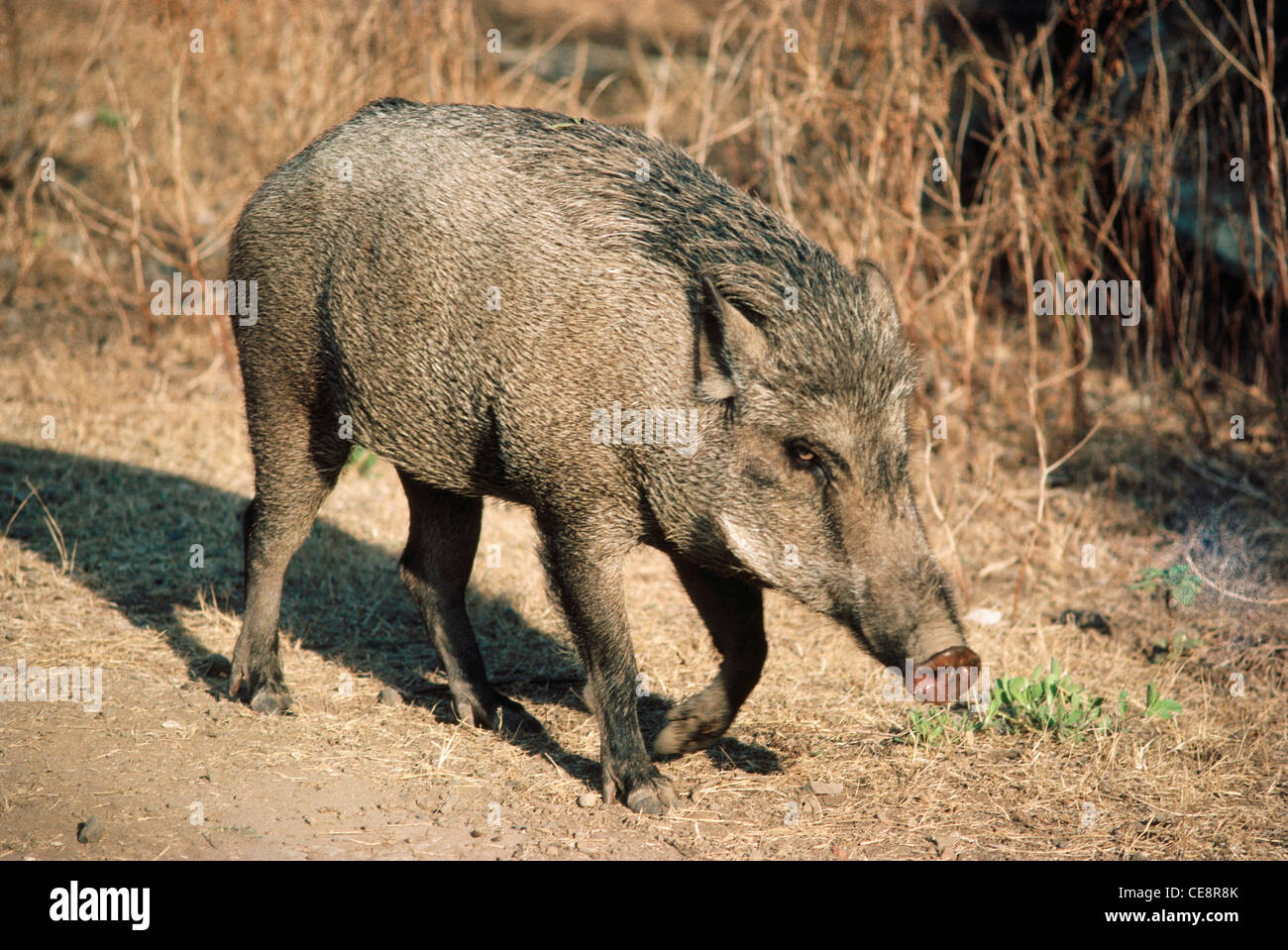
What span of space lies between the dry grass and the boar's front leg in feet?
0.37

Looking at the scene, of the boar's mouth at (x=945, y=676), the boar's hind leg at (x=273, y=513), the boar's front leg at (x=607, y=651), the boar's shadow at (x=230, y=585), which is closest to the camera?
the boar's mouth at (x=945, y=676)

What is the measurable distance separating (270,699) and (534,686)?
91 cm

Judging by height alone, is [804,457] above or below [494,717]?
above

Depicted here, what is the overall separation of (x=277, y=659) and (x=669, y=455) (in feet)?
5.51

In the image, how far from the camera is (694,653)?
4641 mm

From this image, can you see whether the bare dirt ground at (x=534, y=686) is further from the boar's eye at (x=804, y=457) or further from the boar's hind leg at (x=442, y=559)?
the boar's eye at (x=804, y=457)

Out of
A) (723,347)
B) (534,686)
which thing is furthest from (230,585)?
(723,347)

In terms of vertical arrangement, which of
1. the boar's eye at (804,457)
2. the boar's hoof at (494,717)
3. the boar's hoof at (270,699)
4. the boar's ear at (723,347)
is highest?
the boar's ear at (723,347)

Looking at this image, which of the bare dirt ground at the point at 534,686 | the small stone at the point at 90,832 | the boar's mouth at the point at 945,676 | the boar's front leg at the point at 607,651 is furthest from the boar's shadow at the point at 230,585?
the small stone at the point at 90,832

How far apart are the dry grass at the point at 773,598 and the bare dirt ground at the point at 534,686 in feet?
0.05

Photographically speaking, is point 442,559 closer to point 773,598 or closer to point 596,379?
point 596,379

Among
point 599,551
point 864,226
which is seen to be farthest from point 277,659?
point 864,226

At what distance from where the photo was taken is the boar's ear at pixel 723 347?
3.15 m

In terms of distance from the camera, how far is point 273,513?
413cm
